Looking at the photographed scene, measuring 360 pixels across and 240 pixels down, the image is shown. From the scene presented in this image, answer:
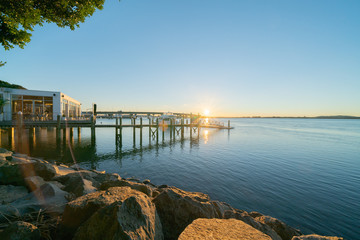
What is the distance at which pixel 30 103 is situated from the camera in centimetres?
2558

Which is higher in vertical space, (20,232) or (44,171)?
(20,232)

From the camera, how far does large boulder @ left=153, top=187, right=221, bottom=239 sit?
3.27m

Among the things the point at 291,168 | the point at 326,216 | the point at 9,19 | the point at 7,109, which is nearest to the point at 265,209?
the point at 326,216

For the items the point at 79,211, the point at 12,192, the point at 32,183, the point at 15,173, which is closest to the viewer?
the point at 79,211

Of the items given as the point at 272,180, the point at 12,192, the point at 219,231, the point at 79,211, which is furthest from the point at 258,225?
the point at 272,180

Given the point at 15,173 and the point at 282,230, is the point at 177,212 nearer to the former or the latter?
the point at 282,230

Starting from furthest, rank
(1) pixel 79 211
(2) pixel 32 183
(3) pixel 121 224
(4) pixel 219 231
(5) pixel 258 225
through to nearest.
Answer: (2) pixel 32 183
(5) pixel 258 225
(1) pixel 79 211
(4) pixel 219 231
(3) pixel 121 224

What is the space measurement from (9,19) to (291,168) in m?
20.8

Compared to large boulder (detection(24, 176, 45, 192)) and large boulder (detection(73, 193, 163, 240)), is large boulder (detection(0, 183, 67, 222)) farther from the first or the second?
large boulder (detection(73, 193, 163, 240))

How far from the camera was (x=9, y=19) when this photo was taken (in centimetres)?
752

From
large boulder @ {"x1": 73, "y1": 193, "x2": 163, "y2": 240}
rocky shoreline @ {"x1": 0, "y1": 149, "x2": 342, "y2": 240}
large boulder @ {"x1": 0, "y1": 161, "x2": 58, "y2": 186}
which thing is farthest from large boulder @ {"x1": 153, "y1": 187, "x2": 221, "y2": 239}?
large boulder @ {"x1": 0, "y1": 161, "x2": 58, "y2": 186}

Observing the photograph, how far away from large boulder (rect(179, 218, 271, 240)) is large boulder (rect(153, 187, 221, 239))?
0.86 meters

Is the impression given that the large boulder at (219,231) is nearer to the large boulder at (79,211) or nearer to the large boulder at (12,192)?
the large boulder at (79,211)

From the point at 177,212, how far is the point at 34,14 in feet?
35.5
